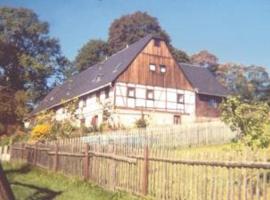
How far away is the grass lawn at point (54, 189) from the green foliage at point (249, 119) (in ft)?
13.4

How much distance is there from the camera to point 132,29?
69.1 metres

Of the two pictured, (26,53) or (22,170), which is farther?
(26,53)

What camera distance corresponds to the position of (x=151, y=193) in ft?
38.4

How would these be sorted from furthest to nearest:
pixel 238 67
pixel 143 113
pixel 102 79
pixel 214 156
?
pixel 238 67 → pixel 102 79 → pixel 143 113 → pixel 214 156

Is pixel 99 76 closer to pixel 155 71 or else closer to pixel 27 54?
pixel 155 71

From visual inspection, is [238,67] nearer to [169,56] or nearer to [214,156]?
[169,56]

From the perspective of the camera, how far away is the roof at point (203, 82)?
49.2 meters

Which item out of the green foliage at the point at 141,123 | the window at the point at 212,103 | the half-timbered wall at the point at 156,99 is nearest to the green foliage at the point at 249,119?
the green foliage at the point at 141,123

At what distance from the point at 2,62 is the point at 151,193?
5368cm

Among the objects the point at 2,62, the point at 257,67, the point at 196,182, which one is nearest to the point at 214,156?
the point at 196,182

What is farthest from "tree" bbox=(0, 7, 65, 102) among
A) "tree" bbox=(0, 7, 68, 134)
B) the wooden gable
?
the wooden gable

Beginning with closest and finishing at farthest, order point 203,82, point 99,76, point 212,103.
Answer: point 99,76 < point 212,103 < point 203,82

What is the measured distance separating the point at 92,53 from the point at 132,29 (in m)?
7.56

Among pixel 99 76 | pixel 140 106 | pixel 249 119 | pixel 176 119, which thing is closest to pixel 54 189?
pixel 249 119
